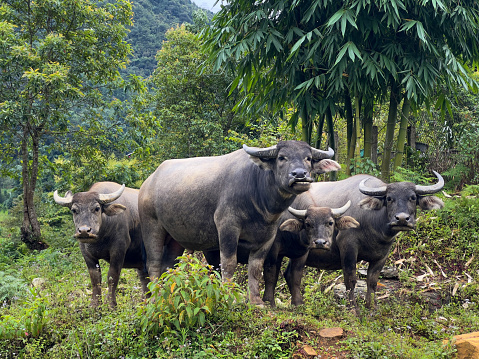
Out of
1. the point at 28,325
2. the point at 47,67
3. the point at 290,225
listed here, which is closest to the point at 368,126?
the point at 290,225

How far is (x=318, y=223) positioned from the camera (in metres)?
5.84

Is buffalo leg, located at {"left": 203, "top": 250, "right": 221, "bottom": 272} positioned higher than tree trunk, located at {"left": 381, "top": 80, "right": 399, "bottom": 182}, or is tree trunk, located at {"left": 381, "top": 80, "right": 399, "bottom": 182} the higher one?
tree trunk, located at {"left": 381, "top": 80, "right": 399, "bottom": 182}

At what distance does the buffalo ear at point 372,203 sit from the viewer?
6.04m

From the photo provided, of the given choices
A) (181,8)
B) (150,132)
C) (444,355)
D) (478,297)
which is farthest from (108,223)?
(181,8)

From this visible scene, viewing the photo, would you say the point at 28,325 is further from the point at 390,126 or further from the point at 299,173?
the point at 390,126

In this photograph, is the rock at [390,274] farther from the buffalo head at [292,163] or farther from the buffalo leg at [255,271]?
the buffalo head at [292,163]

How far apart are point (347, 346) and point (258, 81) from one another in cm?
600

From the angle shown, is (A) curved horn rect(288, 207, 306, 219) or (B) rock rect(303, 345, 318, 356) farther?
(A) curved horn rect(288, 207, 306, 219)

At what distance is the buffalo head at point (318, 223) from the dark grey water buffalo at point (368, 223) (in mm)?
270

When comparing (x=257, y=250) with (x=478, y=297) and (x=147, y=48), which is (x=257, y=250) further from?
(x=147, y=48)

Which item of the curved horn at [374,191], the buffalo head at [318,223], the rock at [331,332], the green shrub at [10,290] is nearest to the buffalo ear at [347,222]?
the buffalo head at [318,223]

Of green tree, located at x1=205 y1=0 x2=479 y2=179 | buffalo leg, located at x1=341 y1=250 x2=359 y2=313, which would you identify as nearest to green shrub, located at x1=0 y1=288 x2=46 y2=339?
buffalo leg, located at x1=341 y1=250 x2=359 y2=313

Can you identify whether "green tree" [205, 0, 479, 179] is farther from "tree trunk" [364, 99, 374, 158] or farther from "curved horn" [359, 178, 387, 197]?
"curved horn" [359, 178, 387, 197]

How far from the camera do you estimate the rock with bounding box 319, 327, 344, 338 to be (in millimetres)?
4477
